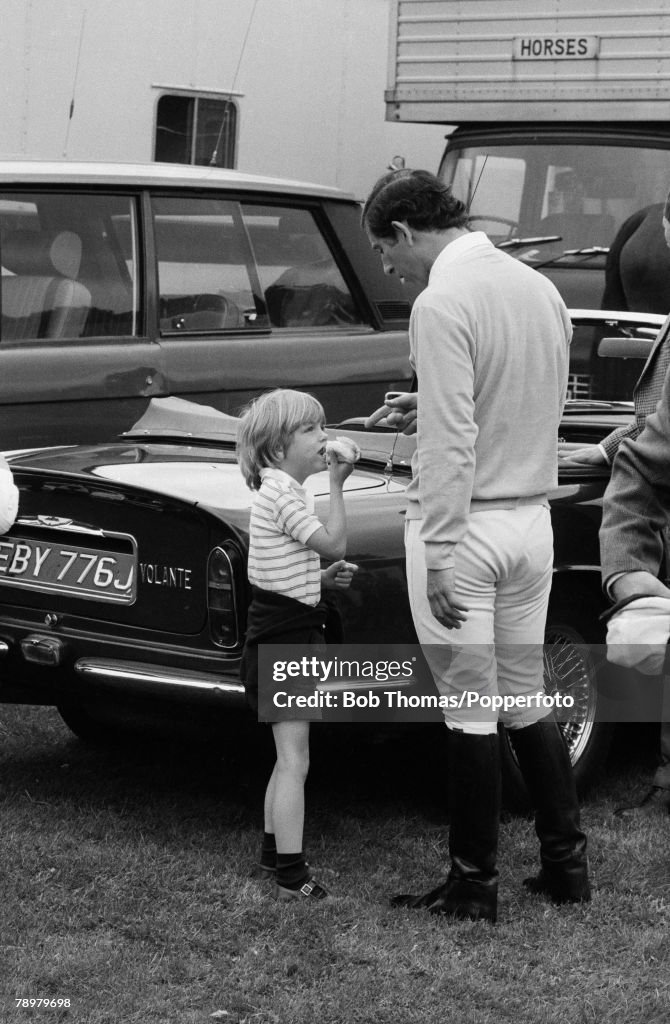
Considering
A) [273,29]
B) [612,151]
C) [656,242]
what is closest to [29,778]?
[656,242]

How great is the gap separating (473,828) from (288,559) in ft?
2.66

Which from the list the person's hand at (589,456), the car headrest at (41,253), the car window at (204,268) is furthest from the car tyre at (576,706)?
the car headrest at (41,253)

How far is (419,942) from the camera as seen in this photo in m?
3.68

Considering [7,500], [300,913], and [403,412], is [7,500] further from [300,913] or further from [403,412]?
[300,913]

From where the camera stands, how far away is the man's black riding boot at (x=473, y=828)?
3773mm

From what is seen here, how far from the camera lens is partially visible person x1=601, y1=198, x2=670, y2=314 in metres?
5.93

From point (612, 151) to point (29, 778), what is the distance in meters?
4.67

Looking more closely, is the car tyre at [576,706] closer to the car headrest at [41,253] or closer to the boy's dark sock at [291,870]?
the boy's dark sock at [291,870]

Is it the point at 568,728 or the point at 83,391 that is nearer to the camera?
the point at 568,728

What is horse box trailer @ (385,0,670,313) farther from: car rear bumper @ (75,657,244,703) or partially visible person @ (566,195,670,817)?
car rear bumper @ (75,657,244,703)

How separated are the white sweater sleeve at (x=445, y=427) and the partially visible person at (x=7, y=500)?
1.42 m

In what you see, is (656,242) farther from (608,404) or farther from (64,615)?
(64,615)

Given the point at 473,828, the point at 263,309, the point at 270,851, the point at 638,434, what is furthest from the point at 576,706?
the point at 263,309

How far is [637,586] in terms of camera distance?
2500 mm
